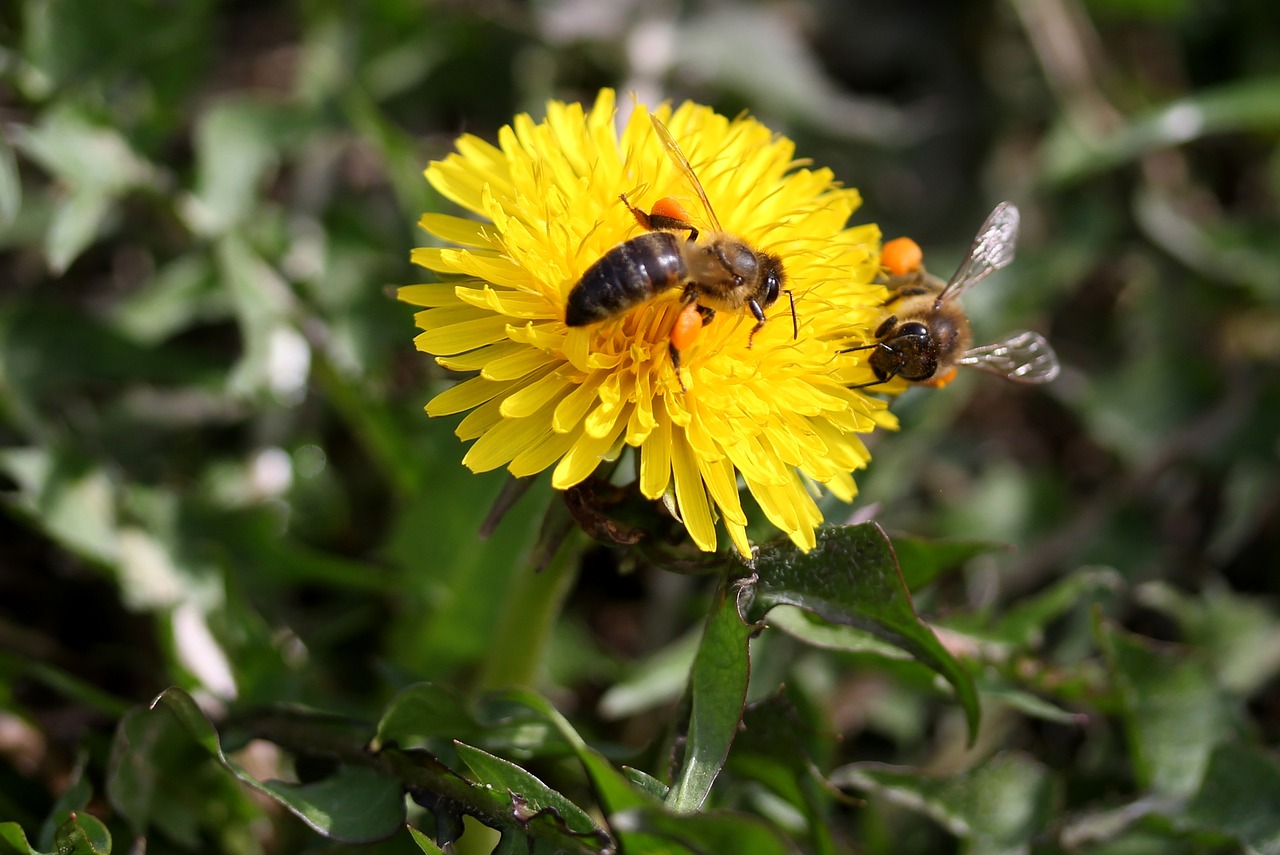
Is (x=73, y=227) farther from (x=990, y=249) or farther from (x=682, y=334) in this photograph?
(x=990, y=249)

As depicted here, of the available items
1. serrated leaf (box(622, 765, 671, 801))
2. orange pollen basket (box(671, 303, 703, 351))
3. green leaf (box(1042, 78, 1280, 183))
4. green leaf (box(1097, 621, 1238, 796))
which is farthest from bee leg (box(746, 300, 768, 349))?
green leaf (box(1042, 78, 1280, 183))

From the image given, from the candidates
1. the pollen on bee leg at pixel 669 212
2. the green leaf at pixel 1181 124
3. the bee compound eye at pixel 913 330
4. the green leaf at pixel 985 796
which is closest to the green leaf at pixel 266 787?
the green leaf at pixel 985 796

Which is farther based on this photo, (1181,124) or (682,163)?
(1181,124)

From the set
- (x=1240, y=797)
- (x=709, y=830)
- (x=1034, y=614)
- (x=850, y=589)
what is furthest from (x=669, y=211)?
(x=1240, y=797)

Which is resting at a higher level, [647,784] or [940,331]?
[940,331]

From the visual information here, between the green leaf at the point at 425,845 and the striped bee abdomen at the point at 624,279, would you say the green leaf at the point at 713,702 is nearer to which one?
the green leaf at the point at 425,845

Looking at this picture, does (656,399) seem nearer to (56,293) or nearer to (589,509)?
(589,509)
